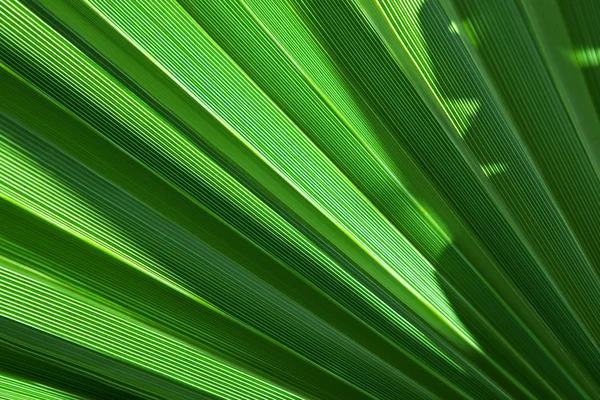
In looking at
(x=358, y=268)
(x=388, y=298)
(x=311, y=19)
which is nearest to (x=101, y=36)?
(x=311, y=19)

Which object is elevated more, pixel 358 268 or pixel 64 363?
pixel 358 268

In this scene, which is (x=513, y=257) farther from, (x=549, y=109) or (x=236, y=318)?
(x=236, y=318)

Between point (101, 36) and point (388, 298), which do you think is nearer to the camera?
point (101, 36)

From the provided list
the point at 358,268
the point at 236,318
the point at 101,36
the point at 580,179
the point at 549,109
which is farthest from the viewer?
the point at 358,268

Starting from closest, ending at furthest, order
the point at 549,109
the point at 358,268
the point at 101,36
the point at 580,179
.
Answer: the point at 101,36 → the point at 549,109 → the point at 580,179 → the point at 358,268

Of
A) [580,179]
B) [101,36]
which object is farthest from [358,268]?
[101,36]

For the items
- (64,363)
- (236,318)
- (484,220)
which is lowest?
(64,363)

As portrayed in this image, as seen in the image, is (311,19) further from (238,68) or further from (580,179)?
(580,179)
